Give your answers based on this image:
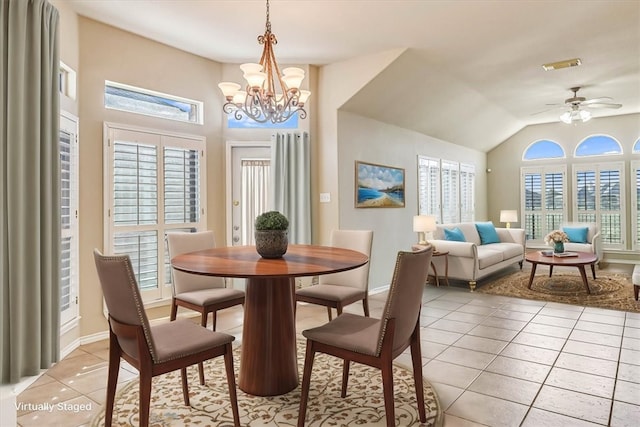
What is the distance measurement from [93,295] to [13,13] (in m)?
2.28

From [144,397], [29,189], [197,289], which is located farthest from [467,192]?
[144,397]

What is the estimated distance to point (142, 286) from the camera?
13.0 ft

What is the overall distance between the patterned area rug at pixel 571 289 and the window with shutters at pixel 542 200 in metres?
1.95

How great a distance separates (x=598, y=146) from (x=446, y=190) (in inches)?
132

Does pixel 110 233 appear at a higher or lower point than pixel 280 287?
higher

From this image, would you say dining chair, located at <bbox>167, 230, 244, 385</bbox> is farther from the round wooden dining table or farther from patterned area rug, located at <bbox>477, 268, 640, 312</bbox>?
patterned area rug, located at <bbox>477, 268, 640, 312</bbox>

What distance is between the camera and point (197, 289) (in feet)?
10.6

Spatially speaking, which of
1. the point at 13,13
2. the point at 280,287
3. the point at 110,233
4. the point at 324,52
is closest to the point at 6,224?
the point at 110,233

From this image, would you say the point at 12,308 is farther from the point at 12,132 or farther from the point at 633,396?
the point at 633,396

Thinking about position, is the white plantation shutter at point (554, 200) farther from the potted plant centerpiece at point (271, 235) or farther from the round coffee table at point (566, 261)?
the potted plant centerpiece at point (271, 235)

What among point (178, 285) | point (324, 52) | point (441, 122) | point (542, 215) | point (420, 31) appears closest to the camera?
point (178, 285)

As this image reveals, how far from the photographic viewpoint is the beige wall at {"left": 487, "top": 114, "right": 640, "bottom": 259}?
7.59 meters

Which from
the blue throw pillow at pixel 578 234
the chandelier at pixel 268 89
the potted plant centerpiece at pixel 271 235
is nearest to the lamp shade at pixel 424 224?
the chandelier at pixel 268 89

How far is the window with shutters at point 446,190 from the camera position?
6.71 meters
